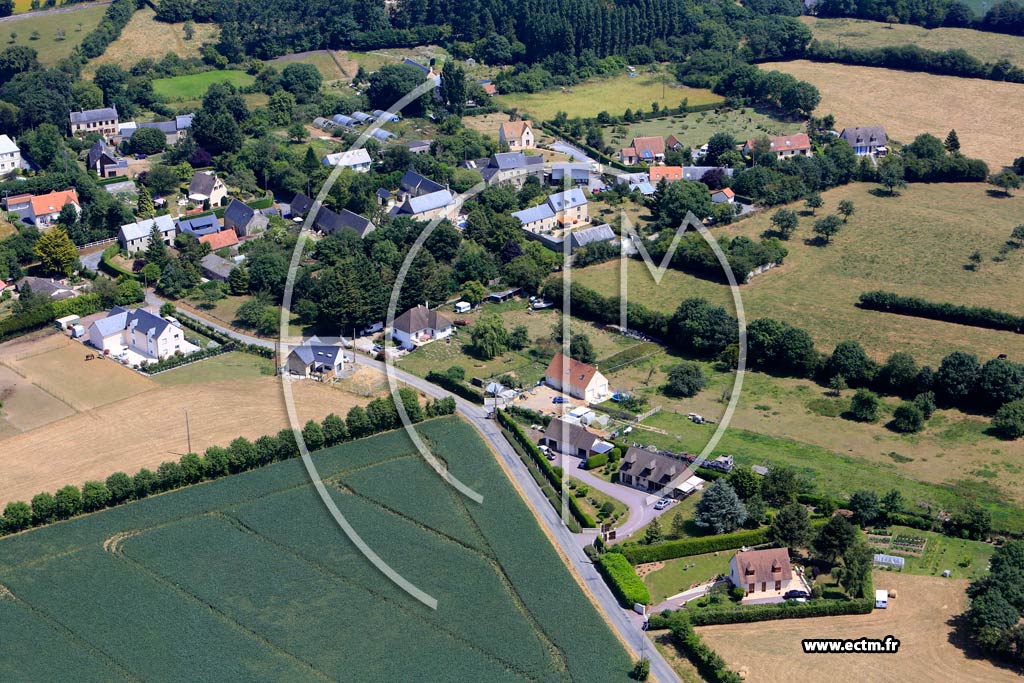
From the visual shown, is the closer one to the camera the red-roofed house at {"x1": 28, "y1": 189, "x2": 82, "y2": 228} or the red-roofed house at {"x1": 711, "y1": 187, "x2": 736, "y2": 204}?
the red-roofed house at {"x1": 28, "y1": 189, "x2": 82, "y2": 228}

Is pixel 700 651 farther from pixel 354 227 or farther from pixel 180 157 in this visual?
pixel 180 157

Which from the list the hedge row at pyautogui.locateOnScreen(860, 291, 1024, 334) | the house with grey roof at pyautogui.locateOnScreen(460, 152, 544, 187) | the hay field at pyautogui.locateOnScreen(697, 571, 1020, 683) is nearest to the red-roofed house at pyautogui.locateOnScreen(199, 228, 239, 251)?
the house with grey roof at pyautogui.locateOnScreen(460, 152, 544, 187)

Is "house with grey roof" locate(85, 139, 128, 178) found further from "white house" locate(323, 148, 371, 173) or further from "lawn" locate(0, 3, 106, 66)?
"lawn" locate(0, 3, 106, 66)

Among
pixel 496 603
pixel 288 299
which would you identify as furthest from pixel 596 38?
pixel 496 603

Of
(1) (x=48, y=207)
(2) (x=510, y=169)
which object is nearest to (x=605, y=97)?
(2) (x=510, y=169)

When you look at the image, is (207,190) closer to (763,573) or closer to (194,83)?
(194,83)

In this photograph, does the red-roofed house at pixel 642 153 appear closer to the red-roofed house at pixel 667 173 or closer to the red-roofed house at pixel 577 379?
the red-roofed house at pixel 667 173
